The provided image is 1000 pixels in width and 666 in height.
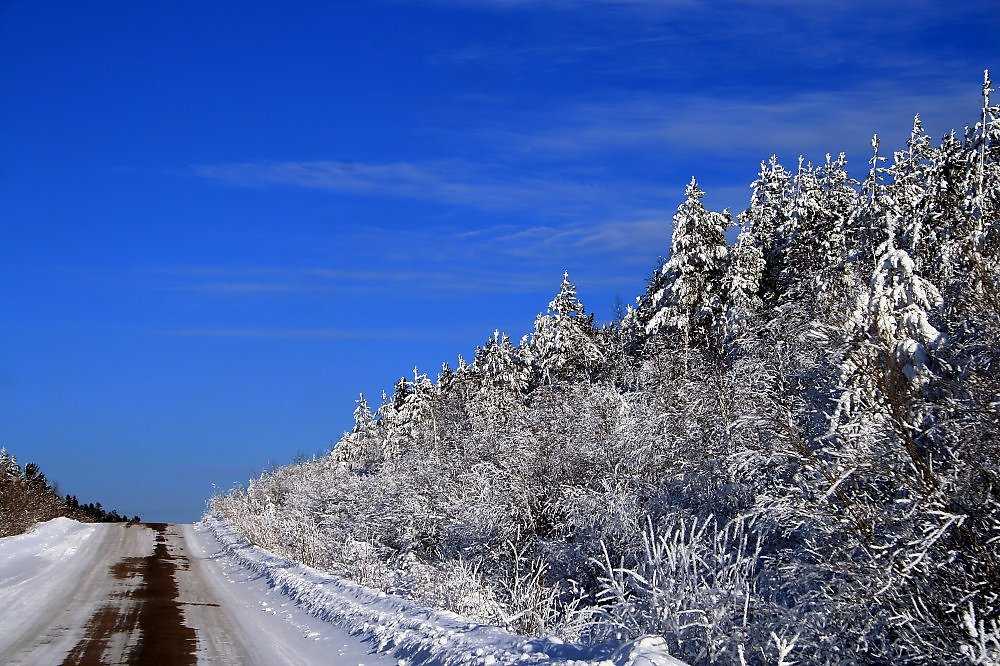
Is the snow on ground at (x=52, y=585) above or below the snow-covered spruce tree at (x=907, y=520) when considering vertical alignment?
below

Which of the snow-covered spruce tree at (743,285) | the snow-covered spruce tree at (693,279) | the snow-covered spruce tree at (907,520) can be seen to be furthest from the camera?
the snow-covered spruce tree at (693,279)

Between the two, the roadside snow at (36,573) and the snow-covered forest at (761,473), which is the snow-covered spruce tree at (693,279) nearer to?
the snow-covered forest at (761,473)

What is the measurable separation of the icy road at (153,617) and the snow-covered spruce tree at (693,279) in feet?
65.1

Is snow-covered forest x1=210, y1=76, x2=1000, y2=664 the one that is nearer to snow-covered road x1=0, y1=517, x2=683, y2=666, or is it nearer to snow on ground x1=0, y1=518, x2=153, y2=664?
snow-covered road x1=0, y1=517, x2=683, y2=666

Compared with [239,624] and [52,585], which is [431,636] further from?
[52,585]

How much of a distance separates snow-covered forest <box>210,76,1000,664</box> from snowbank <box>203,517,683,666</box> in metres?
0.50

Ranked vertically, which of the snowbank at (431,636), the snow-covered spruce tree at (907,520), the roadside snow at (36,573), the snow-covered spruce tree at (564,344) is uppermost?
the snow-covered spruce tree at (564,344)

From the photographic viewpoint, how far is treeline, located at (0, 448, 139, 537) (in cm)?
4185

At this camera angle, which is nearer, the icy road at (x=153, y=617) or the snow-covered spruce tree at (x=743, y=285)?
the icy road at (x=153, y=617)

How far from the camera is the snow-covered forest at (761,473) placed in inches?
274

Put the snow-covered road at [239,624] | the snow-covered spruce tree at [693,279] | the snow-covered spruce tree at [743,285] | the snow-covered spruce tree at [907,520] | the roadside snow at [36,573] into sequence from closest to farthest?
the snow-covered spruce tree at [907,520], the snow-covered road at [239,624], the roadside snow at [36,573], the snow-covered spruce tree at [743,285], the snow-covered spruce tree at [693,279]

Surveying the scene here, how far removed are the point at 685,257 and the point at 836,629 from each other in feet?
98.6

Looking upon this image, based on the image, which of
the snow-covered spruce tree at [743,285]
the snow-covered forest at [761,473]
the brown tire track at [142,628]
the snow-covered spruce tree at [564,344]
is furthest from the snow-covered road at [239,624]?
the snow-covered spruce tree at [564,344]

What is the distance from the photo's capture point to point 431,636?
1029 cm
